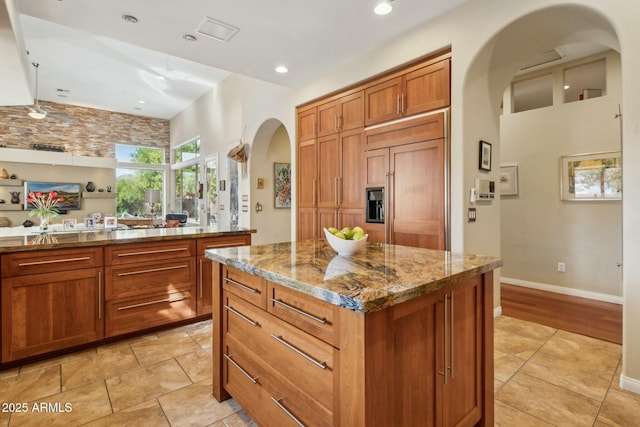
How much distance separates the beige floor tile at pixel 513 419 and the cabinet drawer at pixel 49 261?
299cm

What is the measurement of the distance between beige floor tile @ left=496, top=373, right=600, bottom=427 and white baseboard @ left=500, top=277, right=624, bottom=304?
2591mm

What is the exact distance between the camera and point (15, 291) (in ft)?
7.35

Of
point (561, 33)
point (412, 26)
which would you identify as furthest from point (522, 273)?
point (412, 26)

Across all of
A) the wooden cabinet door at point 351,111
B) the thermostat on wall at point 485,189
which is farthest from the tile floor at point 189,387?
the wooden cabinet door at point 351,111

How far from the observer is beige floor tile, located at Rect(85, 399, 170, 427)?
5.64 ft

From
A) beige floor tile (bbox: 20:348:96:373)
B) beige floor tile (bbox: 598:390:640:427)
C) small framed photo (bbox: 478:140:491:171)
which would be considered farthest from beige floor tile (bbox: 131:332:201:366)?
small framed photo (bbox: 478:140:491:171)

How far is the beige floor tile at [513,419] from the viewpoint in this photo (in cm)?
173

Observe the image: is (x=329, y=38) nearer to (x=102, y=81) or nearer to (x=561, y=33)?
(x=561, y=33)

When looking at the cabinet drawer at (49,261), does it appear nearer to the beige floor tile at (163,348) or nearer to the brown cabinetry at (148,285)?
the brown cabinetry at (148,285)

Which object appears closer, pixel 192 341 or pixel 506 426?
pixel 506 426

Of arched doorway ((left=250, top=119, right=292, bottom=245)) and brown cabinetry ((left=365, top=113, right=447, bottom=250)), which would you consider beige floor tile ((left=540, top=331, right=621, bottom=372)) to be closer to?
brown cabinetry ((left=365, top=113, right=447, bottom=250))

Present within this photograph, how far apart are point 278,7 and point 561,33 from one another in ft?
7.73

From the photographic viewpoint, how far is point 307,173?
14.7 ft

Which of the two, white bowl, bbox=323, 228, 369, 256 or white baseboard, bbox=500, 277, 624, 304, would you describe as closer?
white bowl, bbox=323, 228, 369, 256
